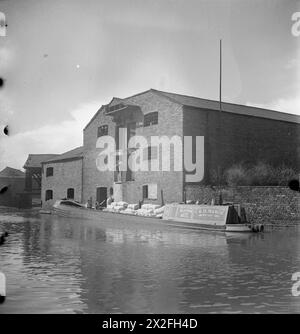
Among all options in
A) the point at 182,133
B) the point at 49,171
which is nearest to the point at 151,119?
the point at 182,133

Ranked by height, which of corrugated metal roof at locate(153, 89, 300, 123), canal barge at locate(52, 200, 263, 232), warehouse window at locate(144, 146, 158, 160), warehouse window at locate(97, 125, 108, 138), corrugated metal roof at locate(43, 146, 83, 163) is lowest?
canal barge at locate(52, 200, 263, 232)

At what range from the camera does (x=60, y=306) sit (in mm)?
5082

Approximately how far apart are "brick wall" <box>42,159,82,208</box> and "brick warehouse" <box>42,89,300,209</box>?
0.76 meters

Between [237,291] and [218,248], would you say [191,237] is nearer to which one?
[218,248]

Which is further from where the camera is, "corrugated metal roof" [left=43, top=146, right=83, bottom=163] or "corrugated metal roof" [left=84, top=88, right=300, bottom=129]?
"corrugated metal roof" [left=43, top=146, right=83, bottom=163]

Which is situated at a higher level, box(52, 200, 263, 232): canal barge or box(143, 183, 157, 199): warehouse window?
box(143, 183, 157, 199): warehouse window

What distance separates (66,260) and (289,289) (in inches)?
188

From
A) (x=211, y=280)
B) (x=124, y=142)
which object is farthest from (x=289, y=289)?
(x=124, y=142)

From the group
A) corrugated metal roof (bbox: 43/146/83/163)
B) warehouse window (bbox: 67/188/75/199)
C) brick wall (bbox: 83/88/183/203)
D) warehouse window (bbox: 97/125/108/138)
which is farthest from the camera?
corrugated metal roof (bbox: 43/146/83/163)

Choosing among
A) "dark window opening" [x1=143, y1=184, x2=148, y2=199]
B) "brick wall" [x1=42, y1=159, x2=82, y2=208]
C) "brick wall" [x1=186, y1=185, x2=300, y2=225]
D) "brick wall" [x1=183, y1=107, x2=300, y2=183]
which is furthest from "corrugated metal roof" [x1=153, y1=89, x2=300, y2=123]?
"brick wall" [x1=42, y1=159, x2=82, y2=208]

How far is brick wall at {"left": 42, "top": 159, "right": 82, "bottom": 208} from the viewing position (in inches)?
1127

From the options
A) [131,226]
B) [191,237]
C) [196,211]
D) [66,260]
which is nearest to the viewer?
[66,260]

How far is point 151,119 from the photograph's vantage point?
23312 mm

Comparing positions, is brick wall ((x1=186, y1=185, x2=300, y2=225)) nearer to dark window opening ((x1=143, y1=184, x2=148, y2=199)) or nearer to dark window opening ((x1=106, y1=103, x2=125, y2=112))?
dark window opening ((x1=143, y1=184, x2=148, y2=199))
